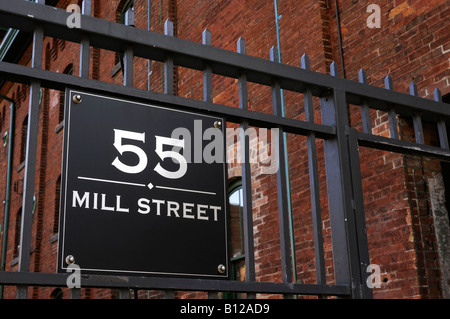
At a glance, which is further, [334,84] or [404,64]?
[404,64]

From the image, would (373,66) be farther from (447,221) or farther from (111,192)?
(111,192)

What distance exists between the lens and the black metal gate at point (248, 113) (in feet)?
8.87

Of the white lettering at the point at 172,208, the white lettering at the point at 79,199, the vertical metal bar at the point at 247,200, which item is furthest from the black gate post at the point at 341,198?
the white lettering at the point at 79,199

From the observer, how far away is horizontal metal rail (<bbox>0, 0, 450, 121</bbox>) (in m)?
2.80

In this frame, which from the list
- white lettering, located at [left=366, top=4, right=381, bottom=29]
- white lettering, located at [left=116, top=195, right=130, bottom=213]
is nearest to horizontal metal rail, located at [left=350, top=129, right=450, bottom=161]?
white lettering, located at [left=116, top=195, right=130, bottom=213]

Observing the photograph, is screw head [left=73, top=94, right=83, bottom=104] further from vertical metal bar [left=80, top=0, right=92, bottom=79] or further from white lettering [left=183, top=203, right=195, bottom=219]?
white lettering [left=183, top=203, right=195, bottom=219]

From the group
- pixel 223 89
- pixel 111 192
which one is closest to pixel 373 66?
pixel 223 89

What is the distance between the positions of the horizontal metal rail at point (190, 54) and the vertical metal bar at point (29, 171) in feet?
0.30

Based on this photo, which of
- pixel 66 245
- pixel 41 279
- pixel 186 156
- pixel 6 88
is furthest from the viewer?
pixel 6 88

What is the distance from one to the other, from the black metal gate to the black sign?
0.08m

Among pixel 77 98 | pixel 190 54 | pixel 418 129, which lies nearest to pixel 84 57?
pixel 77 98

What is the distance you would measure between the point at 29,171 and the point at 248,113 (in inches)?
46.3

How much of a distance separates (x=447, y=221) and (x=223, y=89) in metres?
4.27
